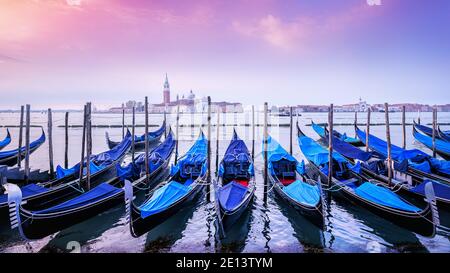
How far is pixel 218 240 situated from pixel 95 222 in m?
2.75

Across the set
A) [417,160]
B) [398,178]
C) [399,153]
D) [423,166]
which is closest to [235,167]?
[398,178]

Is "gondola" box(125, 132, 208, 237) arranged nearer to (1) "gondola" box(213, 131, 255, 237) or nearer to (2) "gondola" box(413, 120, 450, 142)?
(1) "gondola" box(213, 131, 255, 237)

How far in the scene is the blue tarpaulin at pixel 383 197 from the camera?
190 inches

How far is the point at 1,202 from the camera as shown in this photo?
5176mm

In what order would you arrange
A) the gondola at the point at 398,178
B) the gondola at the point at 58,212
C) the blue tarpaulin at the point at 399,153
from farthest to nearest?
1. the blue tarpaulin at the point at 399,153
2. the gondola at the point at 398,178
3. the gondola at the point at 58,212

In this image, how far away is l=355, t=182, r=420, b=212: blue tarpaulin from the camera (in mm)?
4824

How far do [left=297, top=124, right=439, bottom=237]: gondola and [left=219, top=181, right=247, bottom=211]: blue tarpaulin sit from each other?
2.48m

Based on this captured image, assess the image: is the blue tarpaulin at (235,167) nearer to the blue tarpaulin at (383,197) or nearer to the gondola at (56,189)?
the blue tarpaulin at (383,197)

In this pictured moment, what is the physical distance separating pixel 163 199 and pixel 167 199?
0.26 ft

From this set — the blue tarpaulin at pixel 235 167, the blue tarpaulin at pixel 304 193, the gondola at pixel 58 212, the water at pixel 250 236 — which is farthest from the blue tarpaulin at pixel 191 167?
the blue tarpaulin at pixel 304 193

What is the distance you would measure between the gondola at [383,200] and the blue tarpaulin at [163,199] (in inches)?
147
